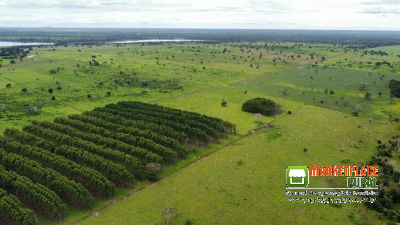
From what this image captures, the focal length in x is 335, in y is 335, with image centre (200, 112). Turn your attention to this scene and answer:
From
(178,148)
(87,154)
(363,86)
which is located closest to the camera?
(87,154)

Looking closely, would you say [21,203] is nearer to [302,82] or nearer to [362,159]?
[362,159]

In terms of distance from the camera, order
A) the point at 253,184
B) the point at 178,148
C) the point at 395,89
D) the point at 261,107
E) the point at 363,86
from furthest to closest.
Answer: the point at 363,86
the point at 395,89
the point at 261,107
the point at 178,148
the point at 253,184

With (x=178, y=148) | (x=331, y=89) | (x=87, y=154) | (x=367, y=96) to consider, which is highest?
(x=331, y=89)

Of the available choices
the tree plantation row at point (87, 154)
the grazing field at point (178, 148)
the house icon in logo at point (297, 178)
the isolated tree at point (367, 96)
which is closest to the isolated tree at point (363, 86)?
the grazing field at point (178, 148)

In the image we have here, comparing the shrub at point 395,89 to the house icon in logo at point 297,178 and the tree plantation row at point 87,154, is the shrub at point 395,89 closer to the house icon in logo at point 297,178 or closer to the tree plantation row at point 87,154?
the tree plantation row at point 87,154

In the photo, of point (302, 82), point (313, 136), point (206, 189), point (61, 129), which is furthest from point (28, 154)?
point (302, 82)

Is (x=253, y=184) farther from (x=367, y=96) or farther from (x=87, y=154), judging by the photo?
(x=367, y=96)

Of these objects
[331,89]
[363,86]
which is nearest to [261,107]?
[331,89]
